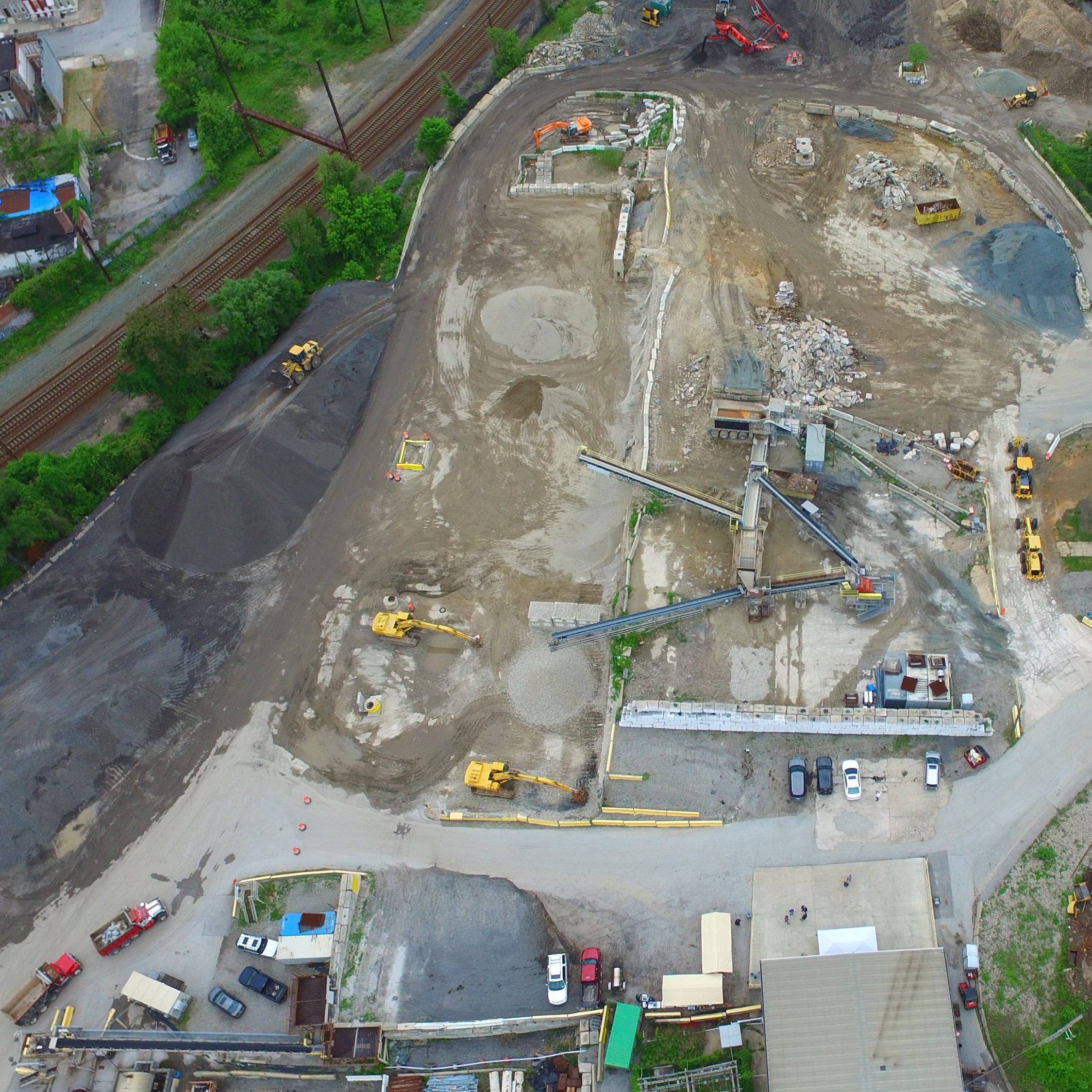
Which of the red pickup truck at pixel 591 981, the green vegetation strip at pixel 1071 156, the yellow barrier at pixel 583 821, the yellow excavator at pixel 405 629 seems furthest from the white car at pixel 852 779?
the green vegetation strip at pixel 1071 156

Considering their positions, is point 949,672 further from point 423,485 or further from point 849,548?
point 423,485

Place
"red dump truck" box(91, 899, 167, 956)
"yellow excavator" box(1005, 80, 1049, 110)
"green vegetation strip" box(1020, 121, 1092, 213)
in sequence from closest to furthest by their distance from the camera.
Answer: "red dump truck" box(91, 899, 167, 956) → "green vegetation strip" box(1020, 121, 1092, 213) → "yellow excavator" box(1005, 80, 1049, 110)

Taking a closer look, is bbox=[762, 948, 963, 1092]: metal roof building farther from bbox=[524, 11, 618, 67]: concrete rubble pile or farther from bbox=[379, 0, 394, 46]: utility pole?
bbox=[379, 0, 394, 46]: utility pole

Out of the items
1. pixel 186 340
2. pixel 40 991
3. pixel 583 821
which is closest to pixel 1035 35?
pixel 186 340

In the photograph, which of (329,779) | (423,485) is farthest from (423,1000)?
(423,485)

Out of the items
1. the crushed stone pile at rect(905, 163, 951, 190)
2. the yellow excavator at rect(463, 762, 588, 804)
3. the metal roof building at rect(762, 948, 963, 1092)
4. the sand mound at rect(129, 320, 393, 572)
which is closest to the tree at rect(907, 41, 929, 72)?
the crushed stone pile at rect(905, 163, 951, 190)

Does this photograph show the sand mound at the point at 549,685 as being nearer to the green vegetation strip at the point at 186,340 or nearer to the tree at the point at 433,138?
the green vegetation strip at the point at 186,340
